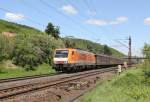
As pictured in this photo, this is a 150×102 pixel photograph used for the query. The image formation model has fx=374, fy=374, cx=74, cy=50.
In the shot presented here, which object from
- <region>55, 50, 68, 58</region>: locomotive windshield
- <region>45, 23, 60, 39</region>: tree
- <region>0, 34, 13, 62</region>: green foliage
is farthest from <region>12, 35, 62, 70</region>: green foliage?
<region>45, 23, 60, 39</region>: tree

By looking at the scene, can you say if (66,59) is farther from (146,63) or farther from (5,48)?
(146,63)

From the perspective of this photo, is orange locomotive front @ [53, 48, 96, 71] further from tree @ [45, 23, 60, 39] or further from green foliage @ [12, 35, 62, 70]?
tree @ [45, 23, 60, 39]

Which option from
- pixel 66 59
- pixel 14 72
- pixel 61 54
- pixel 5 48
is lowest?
pixel 14 72

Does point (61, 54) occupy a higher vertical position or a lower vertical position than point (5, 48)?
lower

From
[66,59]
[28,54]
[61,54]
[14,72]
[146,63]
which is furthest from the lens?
[28,54]

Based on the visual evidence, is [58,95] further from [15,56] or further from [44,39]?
[44,39]

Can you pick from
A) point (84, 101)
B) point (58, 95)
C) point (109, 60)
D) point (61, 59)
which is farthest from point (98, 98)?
point (109, 60)

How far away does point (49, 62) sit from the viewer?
63469 millimetres

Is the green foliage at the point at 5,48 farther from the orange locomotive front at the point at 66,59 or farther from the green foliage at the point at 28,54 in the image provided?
the orange locomotive front at the point at 66,59

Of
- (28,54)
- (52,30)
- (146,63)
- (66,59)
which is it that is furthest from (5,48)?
(52,30)

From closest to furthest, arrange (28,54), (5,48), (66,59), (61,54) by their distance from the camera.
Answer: (66,59)
(61,54)
(5,48)
(28,54)

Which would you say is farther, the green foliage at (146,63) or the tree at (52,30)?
the tree at (52,30)

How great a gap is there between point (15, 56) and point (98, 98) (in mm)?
39305

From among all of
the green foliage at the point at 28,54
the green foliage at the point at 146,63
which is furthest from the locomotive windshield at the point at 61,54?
the green foliage at the point at 146,63
